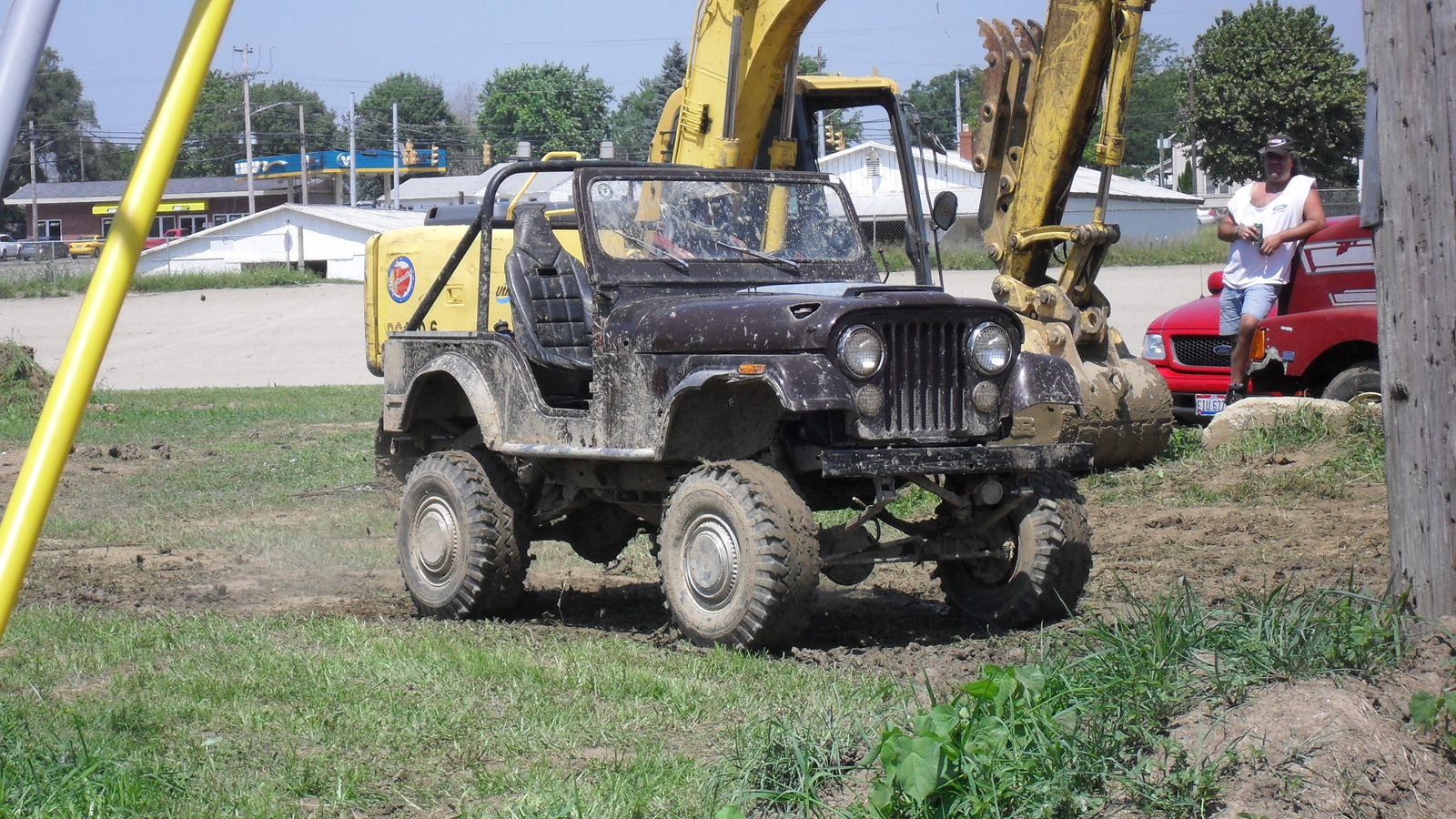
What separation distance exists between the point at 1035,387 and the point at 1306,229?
509cm

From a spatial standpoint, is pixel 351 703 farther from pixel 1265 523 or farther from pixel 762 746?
pixel 1265 523

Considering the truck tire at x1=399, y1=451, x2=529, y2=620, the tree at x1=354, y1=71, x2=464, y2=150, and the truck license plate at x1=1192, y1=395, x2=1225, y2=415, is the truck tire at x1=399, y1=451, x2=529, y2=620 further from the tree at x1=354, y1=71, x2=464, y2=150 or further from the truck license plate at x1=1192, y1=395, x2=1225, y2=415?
the tree at x1=354, y1=71, x2=464, y2=150

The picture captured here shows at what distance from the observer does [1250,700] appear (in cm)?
383

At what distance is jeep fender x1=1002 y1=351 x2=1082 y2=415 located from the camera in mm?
6023

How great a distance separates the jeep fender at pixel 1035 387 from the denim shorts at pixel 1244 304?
15.9 ft

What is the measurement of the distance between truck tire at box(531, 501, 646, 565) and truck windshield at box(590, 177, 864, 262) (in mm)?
1390

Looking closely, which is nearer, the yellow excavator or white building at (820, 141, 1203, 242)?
the yellow excavator

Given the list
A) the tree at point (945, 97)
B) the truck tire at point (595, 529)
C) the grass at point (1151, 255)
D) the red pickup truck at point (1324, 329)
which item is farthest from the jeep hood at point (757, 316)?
the tree at point (945, 97)

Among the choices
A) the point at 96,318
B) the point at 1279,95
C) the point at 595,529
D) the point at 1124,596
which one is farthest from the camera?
the point at 1279,95

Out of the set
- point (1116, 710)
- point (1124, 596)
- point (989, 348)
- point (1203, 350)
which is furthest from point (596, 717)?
point (1203, 350)

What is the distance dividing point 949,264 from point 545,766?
34.5 m

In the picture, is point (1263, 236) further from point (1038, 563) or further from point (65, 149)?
point (65, 149)

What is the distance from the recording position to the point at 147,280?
42125 mm

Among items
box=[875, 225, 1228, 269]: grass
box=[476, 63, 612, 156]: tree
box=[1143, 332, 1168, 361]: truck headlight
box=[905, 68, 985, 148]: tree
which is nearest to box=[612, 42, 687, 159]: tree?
box=[476, 63, 612, 156]: tree
